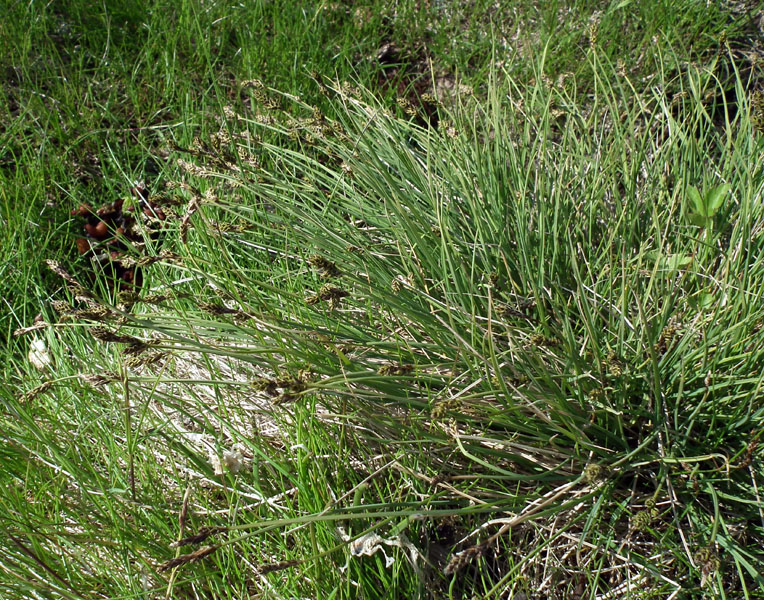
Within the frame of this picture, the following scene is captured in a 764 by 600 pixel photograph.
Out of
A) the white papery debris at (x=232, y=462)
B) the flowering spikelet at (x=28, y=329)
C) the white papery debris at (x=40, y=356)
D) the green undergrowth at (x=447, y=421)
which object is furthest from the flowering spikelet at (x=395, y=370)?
the white papery debris at (x=40, y=356)

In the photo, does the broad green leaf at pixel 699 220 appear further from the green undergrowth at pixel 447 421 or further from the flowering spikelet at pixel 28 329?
the flowering spikelet at pixel 28 329

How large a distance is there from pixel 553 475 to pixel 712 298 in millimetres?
566

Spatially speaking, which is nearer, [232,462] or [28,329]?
[28,329]

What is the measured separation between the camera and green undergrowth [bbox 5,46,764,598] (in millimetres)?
1490

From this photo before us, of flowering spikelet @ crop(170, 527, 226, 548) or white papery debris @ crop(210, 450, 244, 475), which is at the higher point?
flowering spikelet @ crop(170, 527, 226, 548)

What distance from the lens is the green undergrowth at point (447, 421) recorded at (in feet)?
4.89

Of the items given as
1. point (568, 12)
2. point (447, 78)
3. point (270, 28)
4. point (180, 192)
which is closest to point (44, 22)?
point (270, 28)

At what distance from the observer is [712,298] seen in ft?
5.41

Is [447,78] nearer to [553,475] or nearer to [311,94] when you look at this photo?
[311,94]

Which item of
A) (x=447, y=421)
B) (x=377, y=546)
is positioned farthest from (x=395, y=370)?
(x=377, y=546)

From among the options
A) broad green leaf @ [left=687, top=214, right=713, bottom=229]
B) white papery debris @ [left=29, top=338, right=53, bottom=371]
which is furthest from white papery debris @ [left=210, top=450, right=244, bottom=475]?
broad green leaf @ [left=687, top=214, right=713, bottom=229]

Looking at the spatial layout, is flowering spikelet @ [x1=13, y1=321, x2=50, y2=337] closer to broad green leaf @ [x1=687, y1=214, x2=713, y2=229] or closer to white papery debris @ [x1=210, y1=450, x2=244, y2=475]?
white papery debris @ [x1=210, y1=450, x2=244, y2=475]

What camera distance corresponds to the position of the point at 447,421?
1.62 metres

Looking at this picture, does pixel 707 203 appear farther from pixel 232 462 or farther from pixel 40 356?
pixel 40 356
